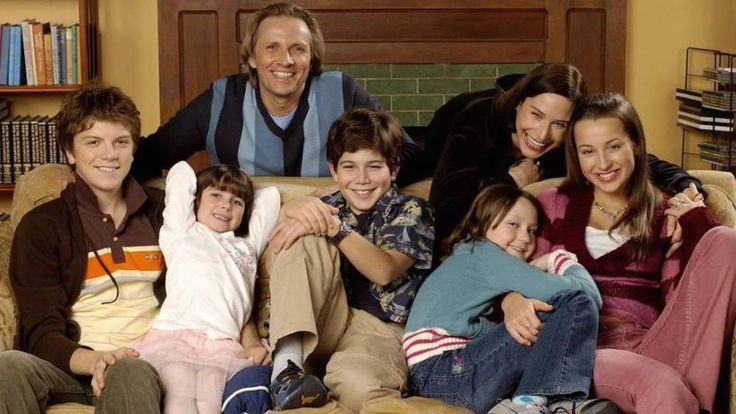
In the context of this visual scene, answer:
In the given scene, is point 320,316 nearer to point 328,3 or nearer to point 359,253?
point 359,253

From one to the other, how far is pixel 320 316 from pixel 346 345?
0.09 metres

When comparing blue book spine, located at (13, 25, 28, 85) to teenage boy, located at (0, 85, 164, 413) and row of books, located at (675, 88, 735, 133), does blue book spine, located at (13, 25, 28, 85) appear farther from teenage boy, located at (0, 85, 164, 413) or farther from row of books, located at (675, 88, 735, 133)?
row of books, located at (675, 88, 735, 133)

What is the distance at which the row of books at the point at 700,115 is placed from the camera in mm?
5465

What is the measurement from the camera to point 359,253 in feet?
9.50

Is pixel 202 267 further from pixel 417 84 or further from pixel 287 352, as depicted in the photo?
pixel 417 84

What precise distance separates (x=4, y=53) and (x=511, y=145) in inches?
106

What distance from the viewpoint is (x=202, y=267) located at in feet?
9.57

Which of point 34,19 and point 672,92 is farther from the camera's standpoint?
point 672,92

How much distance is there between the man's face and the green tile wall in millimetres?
1954

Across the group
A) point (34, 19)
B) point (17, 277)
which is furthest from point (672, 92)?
point (17, 277)

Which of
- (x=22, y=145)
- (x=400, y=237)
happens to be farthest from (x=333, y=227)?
(x=22, y=145)

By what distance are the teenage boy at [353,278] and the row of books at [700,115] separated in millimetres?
2771

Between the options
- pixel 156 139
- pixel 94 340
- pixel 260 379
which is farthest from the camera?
pixel 156 139

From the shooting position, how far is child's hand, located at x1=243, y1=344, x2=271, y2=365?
2.85m
